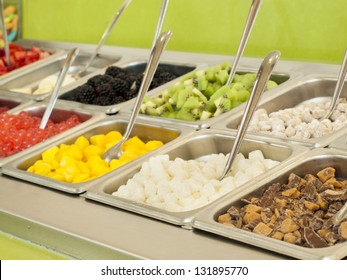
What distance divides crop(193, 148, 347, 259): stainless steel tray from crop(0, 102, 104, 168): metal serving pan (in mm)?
693

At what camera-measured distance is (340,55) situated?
230cm

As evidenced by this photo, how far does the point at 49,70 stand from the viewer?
291 cm

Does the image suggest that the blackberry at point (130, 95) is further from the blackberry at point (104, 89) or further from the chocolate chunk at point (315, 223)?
the chocolate chunk at point (315, 223)

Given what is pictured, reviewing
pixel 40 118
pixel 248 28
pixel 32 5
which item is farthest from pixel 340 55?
pixel 32 5

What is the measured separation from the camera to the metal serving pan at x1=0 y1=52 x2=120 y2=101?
2785 millimetres

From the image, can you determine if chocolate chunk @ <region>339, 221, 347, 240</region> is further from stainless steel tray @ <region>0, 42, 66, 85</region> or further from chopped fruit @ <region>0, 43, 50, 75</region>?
chopped fruit @ <region>0, 43, 50, 75</region>

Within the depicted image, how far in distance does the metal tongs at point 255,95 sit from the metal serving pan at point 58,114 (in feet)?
1.84

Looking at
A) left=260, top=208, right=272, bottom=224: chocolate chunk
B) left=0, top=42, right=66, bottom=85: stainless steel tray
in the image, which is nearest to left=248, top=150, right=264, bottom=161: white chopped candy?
left=260, top=208, right=272, bottom=224: chocolate chunk

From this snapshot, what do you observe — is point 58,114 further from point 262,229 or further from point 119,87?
point 262,229

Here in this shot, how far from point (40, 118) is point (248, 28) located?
0.76 metres

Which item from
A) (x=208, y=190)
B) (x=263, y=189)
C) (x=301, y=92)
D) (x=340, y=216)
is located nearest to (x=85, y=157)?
(x=208, y=190)

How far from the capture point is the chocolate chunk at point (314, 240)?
126 centimetres

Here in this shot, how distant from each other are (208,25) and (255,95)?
103cm

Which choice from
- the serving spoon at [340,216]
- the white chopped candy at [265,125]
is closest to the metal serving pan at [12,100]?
the white chopped candy at [265,125]
